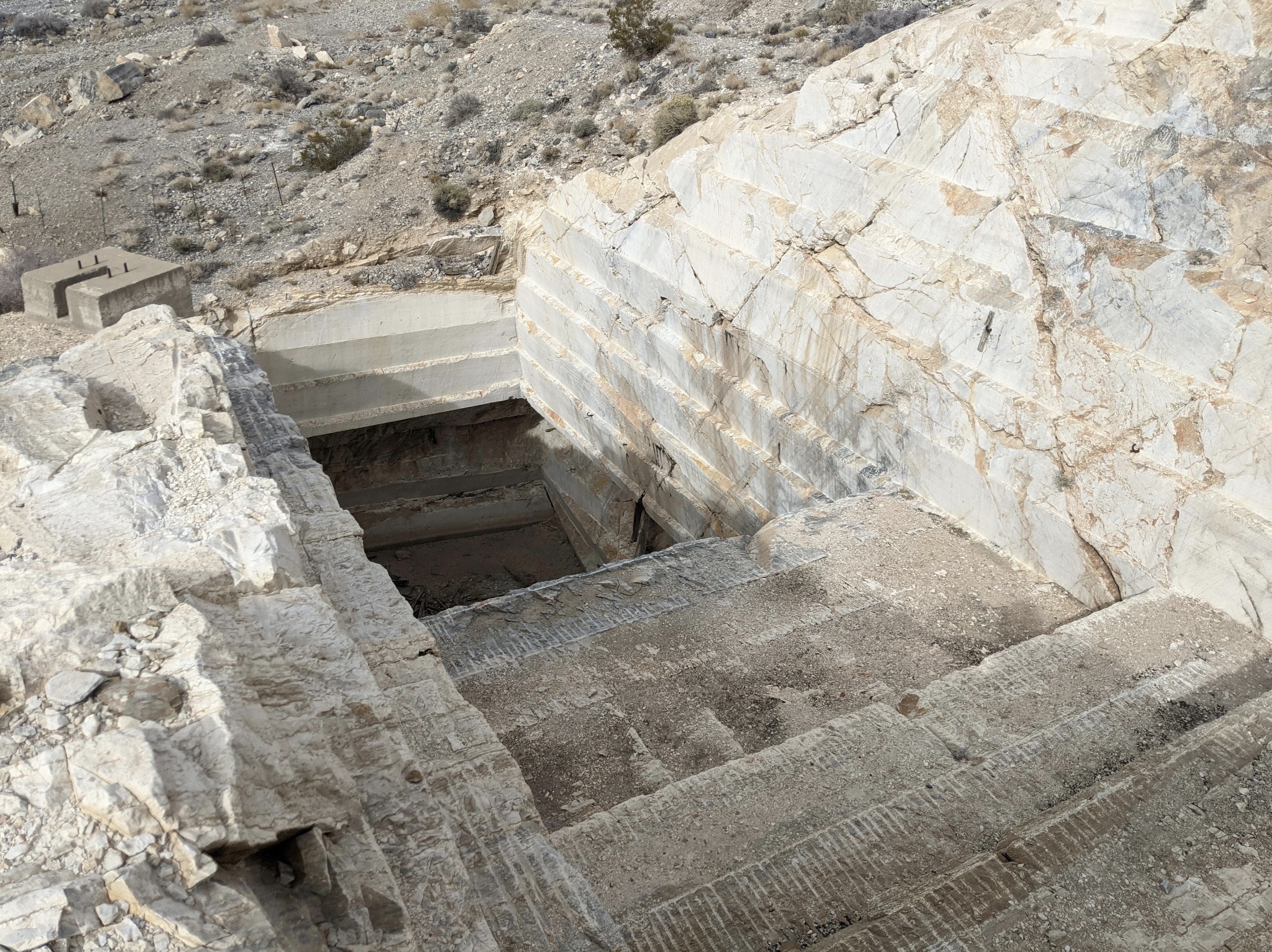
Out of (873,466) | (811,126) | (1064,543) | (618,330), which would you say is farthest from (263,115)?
(1064,543)

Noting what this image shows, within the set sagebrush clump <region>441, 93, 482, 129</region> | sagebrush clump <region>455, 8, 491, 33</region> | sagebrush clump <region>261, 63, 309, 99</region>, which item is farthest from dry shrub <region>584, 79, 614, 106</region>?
sagebrush clump <region>261, 63, 309, 99</region>

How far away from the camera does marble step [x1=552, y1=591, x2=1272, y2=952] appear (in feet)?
9.55

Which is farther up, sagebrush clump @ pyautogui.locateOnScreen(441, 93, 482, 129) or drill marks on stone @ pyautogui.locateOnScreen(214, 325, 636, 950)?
sagebrush clump @ pyautogui.locateOnScreen(441, 93, 482, 129)

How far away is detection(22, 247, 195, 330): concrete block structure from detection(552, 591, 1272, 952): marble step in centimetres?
601

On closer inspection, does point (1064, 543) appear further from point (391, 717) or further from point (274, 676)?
point (274, 676)

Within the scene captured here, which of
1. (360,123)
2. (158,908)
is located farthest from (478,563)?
(158,908)

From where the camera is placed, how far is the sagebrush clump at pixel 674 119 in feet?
29.6

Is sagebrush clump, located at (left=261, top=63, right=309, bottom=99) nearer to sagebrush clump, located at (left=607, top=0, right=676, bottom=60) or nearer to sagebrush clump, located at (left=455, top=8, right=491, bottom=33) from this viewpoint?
sagebrush clump, located at (left=455, top=8, right=491, bottom=33)

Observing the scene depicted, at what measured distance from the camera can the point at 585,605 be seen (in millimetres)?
4594

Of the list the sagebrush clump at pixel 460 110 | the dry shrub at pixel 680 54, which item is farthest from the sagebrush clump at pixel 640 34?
the sagebrush clump at pixel 460 110

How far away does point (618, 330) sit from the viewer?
26.2 feet

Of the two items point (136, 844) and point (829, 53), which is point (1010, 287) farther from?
point (829, 53)

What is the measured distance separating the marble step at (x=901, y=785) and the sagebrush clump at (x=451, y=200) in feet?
23.9

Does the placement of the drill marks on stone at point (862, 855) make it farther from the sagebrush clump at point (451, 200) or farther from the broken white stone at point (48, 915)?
the sagebrush clump at point (451, 200)
